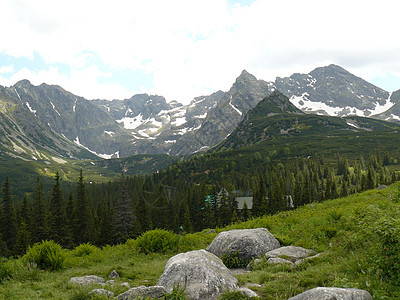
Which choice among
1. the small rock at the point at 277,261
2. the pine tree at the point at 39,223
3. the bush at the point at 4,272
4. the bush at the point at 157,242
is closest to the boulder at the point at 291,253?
the small rock at the point at 277,261

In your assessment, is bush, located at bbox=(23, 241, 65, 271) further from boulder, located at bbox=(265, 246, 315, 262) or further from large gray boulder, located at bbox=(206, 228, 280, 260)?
boulder, located at bbox=(265, 246, 315, 262)

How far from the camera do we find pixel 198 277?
9.62m

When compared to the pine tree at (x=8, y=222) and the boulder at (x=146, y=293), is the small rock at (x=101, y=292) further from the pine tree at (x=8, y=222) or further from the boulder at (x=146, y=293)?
the pine tree at (x=8, y=222)

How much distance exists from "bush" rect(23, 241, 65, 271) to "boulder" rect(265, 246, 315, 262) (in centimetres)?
1230

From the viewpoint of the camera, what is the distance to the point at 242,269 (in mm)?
13938

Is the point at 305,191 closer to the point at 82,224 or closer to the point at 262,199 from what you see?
the point at 262,199

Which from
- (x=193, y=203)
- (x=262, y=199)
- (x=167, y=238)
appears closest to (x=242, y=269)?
(x=167, y=238)

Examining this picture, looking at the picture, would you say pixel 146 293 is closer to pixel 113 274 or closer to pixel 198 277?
pixel 198 277

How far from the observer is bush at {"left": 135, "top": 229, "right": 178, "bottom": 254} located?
18.6 metres

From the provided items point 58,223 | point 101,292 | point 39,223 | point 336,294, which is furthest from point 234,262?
point 39,223

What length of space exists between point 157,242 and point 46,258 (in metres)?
6.98

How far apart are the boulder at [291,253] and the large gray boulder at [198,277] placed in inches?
167

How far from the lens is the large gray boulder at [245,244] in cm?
1474

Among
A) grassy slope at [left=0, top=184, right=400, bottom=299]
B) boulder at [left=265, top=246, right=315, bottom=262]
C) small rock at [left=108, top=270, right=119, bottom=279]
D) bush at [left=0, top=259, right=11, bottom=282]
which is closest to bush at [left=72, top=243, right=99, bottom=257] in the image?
grassy slope at [left=0, top=184, right=400, bottom=299]
